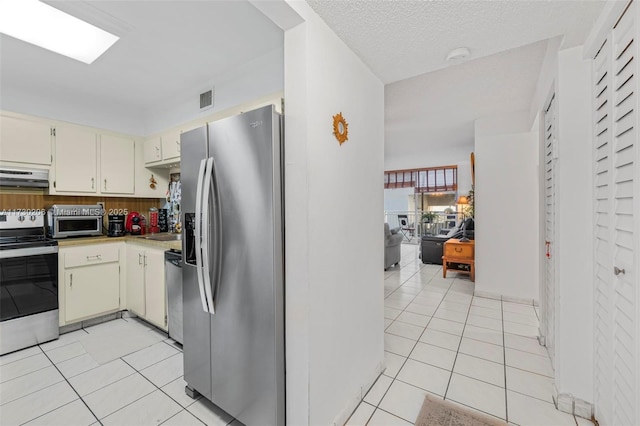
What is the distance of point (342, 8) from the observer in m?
1.34

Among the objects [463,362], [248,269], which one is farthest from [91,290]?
[463,362]

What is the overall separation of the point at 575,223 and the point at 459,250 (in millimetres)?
3331

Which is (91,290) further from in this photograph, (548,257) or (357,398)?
(548,257)

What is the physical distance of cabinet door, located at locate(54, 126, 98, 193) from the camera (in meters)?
2.93

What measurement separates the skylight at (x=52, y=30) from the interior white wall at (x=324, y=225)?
1.70 metres

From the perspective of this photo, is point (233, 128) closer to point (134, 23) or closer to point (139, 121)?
point (134, 23)

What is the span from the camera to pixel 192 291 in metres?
1.83

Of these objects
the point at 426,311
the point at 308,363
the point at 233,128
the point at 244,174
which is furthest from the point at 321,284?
the point at 426,311

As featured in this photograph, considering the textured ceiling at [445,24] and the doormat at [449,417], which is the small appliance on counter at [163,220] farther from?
the doormat at [449,417]

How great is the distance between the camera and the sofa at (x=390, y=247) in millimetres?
5211

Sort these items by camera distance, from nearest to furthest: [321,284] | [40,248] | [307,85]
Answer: [307,85] < [321,284] < [40,248]

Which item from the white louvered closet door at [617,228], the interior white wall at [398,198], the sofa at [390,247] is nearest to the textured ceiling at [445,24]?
the white louvered closet door at [617,228]

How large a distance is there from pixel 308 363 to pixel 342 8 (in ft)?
5.63

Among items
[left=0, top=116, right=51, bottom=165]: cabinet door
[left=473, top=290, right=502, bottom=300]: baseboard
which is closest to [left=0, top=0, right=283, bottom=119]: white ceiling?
[left=0, top=116, right=51, bottom=165]: cabinet door
